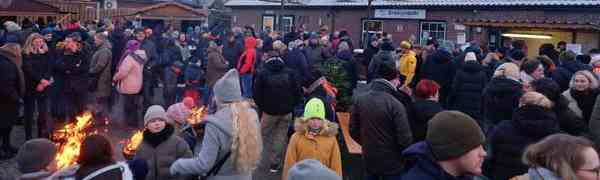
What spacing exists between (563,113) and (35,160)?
15.8ft

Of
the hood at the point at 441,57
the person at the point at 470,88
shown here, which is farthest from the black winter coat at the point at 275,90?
the hood at the point at 441,57

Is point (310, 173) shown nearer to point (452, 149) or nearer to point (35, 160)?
point (452, 149)

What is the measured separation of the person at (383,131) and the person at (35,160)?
2.95 meters

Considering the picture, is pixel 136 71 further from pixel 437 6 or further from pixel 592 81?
pixel 437 6

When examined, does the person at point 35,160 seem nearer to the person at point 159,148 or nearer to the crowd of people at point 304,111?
the crowd of people at point 304,111

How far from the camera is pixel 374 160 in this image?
6.16m

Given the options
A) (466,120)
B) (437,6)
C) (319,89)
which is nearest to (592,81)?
(319,89)

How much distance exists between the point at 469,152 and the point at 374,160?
282 centimetres

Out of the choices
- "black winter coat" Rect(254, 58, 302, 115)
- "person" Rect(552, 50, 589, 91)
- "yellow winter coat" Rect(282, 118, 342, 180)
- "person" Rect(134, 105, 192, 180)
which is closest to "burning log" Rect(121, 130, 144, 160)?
"person" Rect(134, 105, 192, 180)

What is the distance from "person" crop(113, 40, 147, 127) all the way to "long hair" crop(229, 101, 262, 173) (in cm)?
590

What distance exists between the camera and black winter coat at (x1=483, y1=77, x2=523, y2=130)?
23.5ft

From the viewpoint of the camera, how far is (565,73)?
9.22 m

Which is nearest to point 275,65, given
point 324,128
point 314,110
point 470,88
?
point 314,110

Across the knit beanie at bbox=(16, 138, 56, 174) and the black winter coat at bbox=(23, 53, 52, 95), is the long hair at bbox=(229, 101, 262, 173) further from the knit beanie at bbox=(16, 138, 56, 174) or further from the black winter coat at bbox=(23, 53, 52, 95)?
the black winter coat at bbox=(23, 53, 52, 95)
